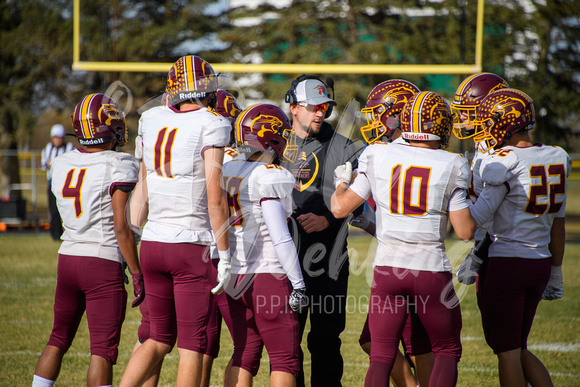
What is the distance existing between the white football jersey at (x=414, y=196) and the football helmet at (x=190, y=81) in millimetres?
1009

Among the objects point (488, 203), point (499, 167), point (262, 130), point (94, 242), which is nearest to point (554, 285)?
point (488, 203)

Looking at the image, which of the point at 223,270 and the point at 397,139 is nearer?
the point at 223,270

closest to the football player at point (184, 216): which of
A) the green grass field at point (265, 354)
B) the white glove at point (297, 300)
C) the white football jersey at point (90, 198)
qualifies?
the white football jersey at point (90, 198)

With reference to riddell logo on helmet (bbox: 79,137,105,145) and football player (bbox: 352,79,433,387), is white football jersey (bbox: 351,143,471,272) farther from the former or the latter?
riddell logo on helmet (bbox: 79,137,105,145)

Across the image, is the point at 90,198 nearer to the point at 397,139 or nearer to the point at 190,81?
the point at 190,81

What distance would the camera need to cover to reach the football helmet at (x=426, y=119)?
3.16 metres

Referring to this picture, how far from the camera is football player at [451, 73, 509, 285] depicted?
3.62m

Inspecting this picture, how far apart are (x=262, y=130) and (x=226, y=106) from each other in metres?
1.07

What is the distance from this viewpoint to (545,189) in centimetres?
340

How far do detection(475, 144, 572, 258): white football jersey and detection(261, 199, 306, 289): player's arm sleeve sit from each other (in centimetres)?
120

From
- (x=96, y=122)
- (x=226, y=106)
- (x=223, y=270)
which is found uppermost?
(x=226, y=106)

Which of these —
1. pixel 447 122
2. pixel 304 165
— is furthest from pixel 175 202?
pixel 447 122

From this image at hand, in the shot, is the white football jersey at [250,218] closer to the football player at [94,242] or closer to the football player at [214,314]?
the football player at [214,314]

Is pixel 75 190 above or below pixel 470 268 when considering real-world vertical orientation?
above
